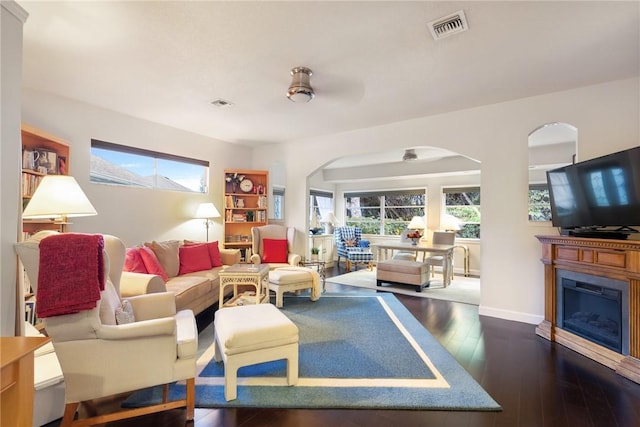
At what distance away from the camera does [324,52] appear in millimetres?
2373

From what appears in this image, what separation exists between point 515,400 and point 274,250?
11.4ft

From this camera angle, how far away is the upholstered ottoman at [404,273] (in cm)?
472

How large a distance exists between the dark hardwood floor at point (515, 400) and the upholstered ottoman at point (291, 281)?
66.6 inches

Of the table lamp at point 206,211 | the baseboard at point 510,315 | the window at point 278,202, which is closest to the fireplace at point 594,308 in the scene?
the baseboard at point 510,315

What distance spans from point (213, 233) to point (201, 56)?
3215mm

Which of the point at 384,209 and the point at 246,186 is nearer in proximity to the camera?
the point at 246,186

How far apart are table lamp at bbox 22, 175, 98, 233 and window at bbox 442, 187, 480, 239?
6.63 m

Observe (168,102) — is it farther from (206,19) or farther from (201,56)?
(206,19)

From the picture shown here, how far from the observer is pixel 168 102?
11.5ft

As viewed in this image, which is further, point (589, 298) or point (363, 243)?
point (363, 243)

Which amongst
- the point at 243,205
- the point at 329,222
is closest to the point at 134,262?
the point at 243,205

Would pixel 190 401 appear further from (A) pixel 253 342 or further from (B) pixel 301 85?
(B) pixel 301 85

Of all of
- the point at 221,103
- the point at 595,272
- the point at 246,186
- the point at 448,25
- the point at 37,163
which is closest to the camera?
the point at 448,25

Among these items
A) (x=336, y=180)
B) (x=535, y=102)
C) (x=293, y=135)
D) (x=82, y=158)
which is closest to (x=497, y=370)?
(x=535, y=102)
